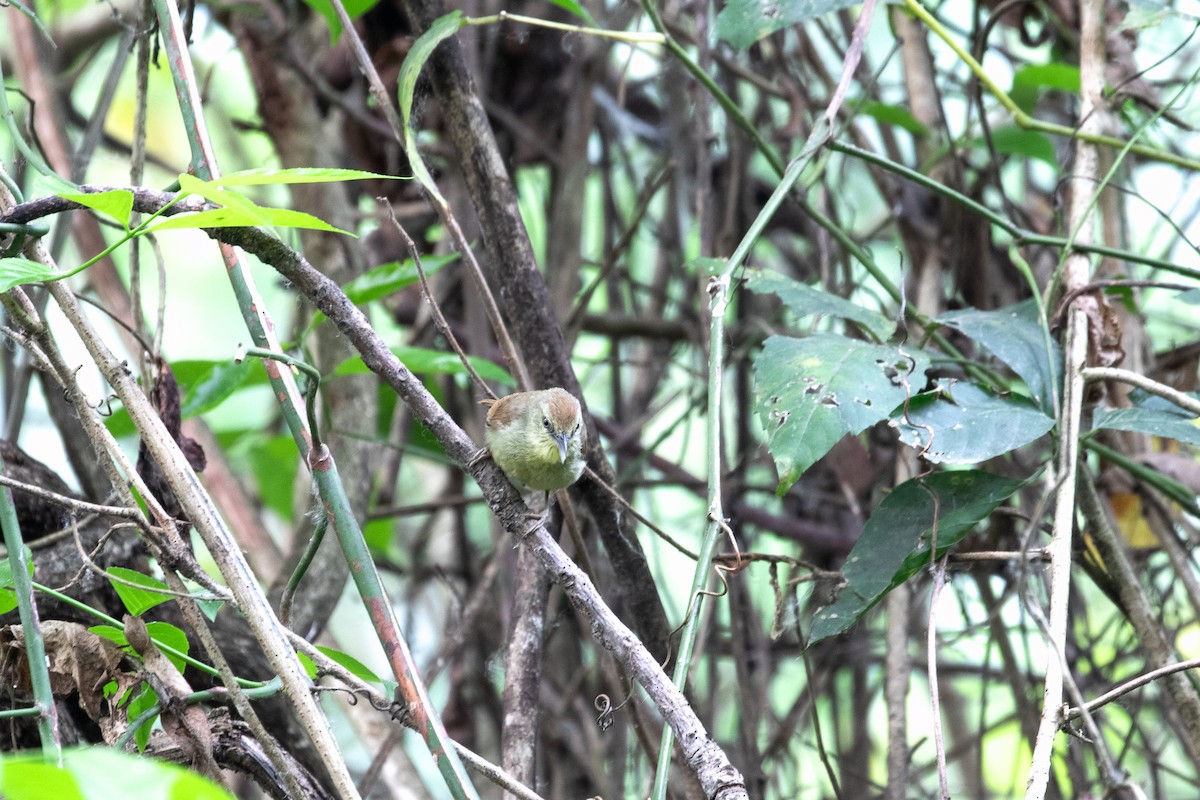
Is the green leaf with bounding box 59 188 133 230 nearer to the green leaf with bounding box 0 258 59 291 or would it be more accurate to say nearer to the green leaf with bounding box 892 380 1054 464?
the green leaf with bounding box 0 258 59 291

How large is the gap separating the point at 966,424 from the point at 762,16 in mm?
1081

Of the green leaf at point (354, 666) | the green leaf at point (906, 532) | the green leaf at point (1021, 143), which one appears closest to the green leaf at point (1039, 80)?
the green leaf at point (1021, 143)

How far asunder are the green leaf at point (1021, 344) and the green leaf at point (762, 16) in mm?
748

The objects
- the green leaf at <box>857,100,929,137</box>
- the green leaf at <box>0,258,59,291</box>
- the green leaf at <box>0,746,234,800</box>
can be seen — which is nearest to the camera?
the green leaf at <box>0,746,234,800</box>

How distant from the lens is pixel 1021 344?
7.41 feet

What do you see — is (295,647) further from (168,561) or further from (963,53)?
(963,53)

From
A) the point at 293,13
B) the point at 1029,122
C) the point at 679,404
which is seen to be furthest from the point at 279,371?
the point at 679,404

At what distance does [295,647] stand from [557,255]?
6.94 ft

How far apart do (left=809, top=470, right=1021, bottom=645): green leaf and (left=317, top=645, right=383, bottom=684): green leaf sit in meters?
0.75

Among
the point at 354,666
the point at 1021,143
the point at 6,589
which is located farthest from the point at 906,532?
the point at 1021,143

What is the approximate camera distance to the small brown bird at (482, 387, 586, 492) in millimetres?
2322

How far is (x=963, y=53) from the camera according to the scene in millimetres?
2594

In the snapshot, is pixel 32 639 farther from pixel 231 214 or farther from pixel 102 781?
pixel 102 781

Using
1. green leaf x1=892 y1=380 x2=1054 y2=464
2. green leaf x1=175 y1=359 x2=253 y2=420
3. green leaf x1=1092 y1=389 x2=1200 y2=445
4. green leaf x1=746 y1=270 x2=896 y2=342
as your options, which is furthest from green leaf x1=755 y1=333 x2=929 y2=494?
green leaf x1=175 y1=359 x2=253 y2=420
